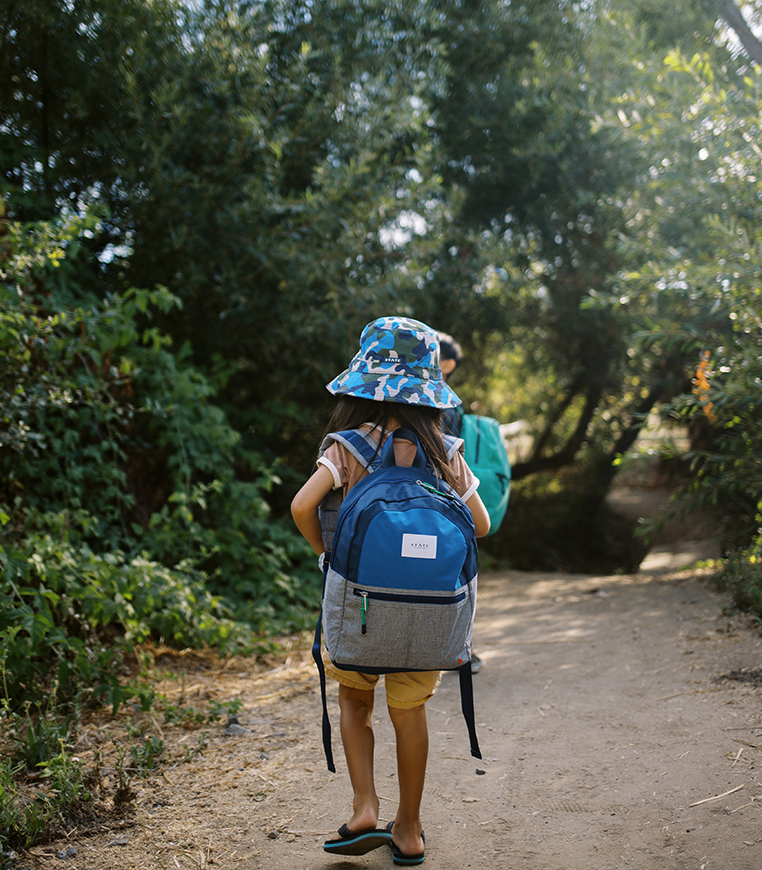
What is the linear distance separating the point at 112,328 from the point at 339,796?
3354 mm

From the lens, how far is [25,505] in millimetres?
4148

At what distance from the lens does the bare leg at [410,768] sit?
6.97 ft

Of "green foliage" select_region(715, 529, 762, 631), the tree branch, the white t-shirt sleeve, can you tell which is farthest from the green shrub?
the tree branch

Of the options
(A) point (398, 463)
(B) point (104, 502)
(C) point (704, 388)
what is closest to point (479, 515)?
(A) point (398, 463)

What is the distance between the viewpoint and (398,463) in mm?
2178

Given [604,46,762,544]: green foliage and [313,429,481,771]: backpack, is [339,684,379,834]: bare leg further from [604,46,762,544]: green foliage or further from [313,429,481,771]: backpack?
[604,46,762,544]: green foliage

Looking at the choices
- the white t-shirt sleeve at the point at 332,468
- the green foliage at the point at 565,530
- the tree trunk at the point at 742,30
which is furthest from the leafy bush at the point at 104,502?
the tree trunk at the point at 742,30

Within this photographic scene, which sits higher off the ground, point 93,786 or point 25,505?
point 25,505

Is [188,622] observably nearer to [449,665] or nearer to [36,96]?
[449,665]

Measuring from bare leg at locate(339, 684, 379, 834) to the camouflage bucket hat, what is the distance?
37.3 inches

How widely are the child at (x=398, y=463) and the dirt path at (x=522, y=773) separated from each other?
17 centimetres

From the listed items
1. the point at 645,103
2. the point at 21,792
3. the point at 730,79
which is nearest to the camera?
the point at 21,792

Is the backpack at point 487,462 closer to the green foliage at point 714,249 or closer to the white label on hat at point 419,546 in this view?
the green foliage at point 714,249

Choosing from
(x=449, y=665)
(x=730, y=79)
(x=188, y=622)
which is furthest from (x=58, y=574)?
(x=730, y=79)
